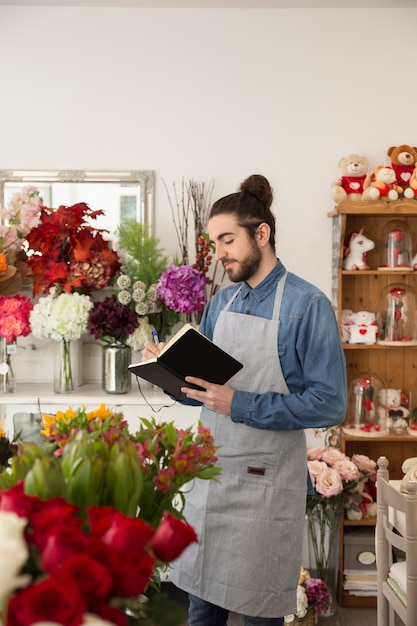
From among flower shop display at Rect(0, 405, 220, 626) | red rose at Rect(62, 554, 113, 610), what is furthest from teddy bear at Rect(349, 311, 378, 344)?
red rose at Rect(62, 554, 113, 610)

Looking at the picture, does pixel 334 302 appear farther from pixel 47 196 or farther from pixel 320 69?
pixel 47 196

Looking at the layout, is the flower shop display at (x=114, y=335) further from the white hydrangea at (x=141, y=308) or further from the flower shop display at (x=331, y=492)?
the flower shop display at (x=331, y=492)

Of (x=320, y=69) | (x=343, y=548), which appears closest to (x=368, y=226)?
(x=320, y=69)

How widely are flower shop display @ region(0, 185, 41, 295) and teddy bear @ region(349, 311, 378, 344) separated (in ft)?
5.09

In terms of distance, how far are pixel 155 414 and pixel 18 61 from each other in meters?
1.83

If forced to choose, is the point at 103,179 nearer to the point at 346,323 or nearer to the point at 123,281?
the point at 123,281

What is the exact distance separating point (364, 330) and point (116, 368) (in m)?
1.19

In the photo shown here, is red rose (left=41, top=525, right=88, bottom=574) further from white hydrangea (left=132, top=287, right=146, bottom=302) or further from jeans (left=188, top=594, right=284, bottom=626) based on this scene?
white hydrangea (left=132, top=287, right=146, bottom=302)

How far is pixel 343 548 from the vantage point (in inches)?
134

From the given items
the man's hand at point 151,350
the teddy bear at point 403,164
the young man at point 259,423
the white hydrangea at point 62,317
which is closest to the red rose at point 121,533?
the young man at point 259,423

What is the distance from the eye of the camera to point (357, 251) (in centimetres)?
349

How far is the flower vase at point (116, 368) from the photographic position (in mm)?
3258

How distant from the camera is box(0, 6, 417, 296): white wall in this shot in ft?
11.6

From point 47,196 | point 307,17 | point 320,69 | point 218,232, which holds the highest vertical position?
point 307,17
